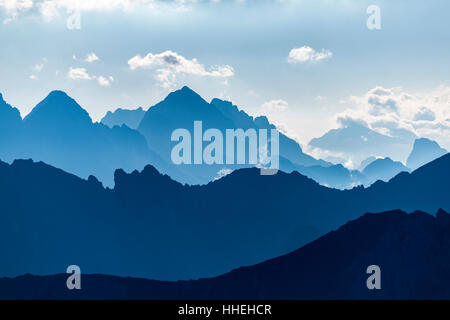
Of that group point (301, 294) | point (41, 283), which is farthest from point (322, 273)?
point (41, 283)

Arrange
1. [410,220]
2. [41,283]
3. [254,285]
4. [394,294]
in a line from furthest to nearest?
[41,283]
[254,285]
[410,220]
[394,294]

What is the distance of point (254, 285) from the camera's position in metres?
151

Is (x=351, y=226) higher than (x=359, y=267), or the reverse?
(x=351, y=226)

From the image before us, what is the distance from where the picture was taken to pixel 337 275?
14262 centimetres

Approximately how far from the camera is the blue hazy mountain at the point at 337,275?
5128 inches

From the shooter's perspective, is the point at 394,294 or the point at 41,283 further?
the point at 41,283

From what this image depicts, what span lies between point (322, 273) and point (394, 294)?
75.6 ft

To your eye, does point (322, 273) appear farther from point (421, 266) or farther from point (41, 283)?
point (41, 283)

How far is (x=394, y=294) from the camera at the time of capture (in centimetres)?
12725

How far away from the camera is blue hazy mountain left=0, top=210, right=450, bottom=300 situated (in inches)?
5128
